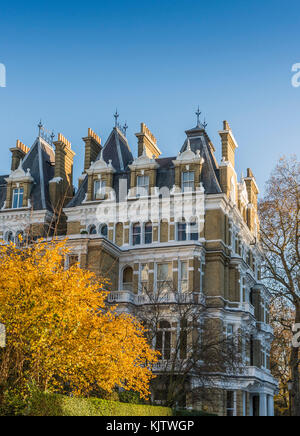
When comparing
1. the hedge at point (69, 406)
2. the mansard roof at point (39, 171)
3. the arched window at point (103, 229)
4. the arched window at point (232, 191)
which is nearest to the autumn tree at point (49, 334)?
the hedge at point (69, 406)

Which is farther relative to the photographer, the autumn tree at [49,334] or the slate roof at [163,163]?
the slate roof at [163,163]

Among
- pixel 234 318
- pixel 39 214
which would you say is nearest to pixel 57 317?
pixel 234 318

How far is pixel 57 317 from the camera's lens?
21.4m

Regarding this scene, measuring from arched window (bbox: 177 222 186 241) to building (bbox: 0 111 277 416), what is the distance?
0.07m

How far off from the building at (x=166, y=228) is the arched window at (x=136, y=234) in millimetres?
77

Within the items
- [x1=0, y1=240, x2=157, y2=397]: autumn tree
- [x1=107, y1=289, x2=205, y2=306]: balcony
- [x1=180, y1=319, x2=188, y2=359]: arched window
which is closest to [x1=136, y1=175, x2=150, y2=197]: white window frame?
[x1=107, y1=289, x2=205, y2=306]: balcony

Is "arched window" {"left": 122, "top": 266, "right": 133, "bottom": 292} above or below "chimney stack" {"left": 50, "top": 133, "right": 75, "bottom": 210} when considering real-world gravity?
below

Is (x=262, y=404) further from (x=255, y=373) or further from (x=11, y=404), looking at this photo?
(x=11, y=404)

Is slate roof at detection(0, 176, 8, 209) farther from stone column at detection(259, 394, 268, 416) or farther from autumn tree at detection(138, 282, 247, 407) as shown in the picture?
stone column at detection(259, 394, 268, 416)

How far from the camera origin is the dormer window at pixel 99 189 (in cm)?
4700

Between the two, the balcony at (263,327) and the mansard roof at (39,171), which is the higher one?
the mansard roof at (39,171)

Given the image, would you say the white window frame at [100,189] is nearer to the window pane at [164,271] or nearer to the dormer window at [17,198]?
the dormer window at [17,198]

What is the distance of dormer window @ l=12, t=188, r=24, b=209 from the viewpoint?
4888 centimetres

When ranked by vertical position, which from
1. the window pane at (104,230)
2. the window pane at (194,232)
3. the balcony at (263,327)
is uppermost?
the window pane at (104,230)
